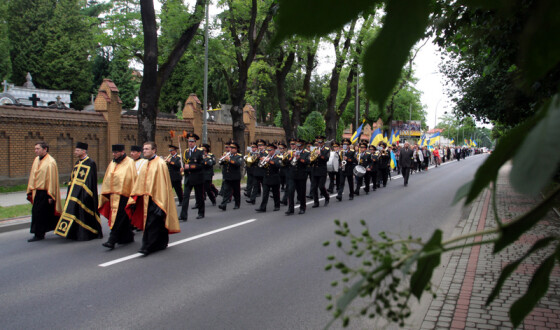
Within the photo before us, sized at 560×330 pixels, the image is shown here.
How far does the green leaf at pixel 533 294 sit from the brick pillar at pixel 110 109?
19.9 metres

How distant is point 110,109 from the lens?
1936 centimetres

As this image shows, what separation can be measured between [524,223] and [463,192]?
9 centimetres

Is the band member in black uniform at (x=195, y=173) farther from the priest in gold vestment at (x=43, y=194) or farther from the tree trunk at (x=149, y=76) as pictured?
the priest in gold vestment at (x=43, y=194)

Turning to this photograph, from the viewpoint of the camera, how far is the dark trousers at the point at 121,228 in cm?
761

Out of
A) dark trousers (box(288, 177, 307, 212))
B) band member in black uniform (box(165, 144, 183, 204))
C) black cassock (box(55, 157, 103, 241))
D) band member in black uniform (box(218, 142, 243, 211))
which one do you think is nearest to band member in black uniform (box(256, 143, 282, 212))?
dark trousers (box(288, 177, 307, 212))

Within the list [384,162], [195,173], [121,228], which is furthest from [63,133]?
[384,162]

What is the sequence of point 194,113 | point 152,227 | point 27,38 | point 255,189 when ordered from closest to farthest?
point 152,227
point 255,189
point 194,113
point 27,38

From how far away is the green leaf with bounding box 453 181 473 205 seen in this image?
53 cm

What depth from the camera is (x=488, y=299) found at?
74cm

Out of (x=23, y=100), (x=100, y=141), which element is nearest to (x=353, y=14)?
(x=100, y=141)

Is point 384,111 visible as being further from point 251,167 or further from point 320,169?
point 251,167

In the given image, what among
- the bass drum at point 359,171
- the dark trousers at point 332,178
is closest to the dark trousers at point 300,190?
the bass drum at point 359,171

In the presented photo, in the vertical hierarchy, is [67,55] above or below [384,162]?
above

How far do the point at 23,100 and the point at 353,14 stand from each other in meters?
32.6
